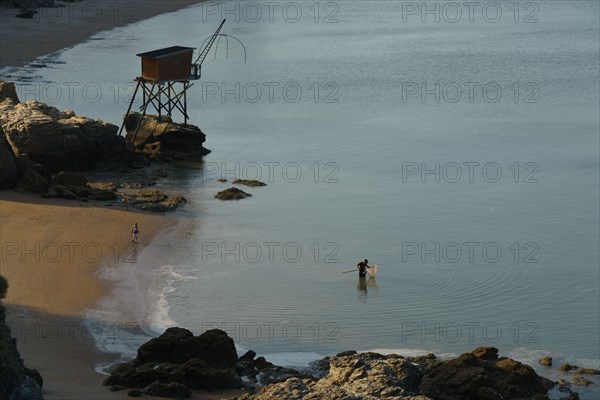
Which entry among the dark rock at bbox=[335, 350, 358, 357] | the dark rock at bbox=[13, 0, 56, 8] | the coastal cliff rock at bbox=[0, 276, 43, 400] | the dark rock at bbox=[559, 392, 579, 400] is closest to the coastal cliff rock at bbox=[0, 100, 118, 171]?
the dark rock at bbox=[335, 350, 358, 357]

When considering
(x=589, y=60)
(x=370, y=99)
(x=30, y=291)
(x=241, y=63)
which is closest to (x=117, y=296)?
(x=30, y=291)

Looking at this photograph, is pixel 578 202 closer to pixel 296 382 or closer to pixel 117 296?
→ pixel 117 296

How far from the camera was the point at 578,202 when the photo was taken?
42.3m

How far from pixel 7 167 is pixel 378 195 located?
43.1 ft

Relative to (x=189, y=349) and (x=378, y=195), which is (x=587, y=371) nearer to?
(x=189, y=349)

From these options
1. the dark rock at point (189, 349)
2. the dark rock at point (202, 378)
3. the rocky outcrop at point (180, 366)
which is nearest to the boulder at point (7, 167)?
the rocky outcrop at point (180, 366)

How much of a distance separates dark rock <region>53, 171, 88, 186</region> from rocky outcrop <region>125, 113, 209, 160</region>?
6.43m

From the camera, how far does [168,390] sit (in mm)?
22219

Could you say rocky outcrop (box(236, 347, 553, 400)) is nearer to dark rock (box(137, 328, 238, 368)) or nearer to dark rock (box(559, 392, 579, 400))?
dark rock (box(559, 392, 579, 400))

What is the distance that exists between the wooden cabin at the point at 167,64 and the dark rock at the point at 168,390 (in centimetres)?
2664

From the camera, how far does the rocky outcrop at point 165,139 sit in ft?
155

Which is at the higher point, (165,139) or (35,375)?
(165,139)

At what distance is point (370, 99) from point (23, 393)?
46250mm

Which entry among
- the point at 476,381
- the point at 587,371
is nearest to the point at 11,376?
the point at 476,381
